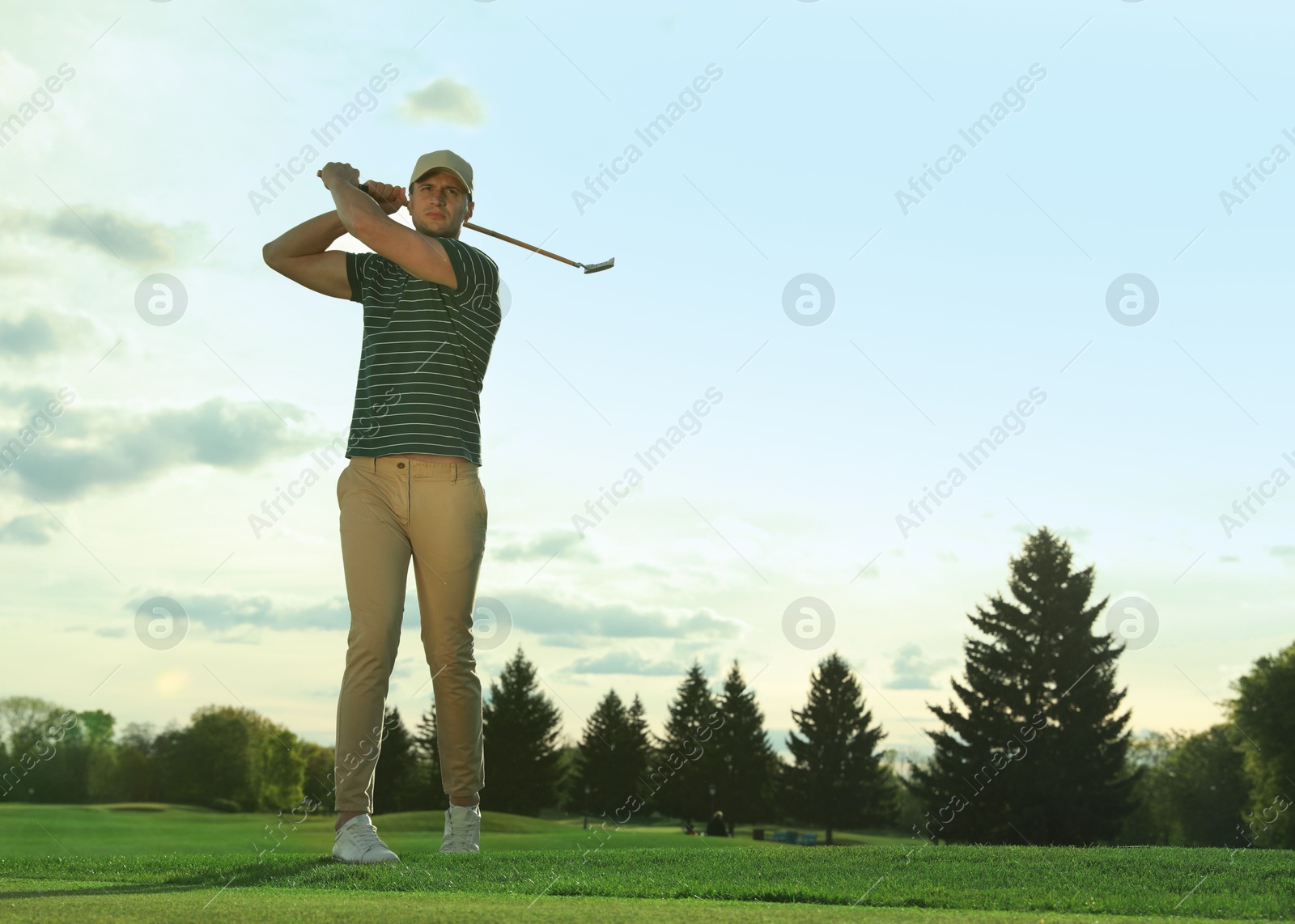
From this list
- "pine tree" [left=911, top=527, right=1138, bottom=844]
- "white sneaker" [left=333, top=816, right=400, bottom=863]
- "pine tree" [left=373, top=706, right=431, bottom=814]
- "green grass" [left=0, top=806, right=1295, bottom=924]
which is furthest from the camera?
"pine tree" [left=373, top=706, right=431, bottom=814]

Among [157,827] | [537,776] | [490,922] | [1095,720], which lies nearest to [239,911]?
[490,922]

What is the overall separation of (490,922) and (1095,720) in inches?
1760

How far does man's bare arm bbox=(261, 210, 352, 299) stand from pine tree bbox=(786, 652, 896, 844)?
2406 inches

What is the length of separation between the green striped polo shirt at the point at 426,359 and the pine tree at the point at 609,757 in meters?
59.6

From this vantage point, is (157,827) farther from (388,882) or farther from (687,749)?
(687,749)

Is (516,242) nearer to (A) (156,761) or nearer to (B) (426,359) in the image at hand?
(B) (426,359)

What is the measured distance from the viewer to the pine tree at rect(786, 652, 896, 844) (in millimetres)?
62062

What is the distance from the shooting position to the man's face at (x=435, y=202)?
508 centimetres

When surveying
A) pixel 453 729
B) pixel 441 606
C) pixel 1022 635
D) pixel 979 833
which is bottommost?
pixel 979 833

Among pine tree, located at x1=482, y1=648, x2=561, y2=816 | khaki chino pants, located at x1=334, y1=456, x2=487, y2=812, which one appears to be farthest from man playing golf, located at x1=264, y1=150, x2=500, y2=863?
pine tree, located at x1=482, y1=648, x2=561, y2=816

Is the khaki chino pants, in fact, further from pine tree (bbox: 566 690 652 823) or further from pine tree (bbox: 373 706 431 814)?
pine tree (bbox: 566 690 652 823)

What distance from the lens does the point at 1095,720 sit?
1681 inches

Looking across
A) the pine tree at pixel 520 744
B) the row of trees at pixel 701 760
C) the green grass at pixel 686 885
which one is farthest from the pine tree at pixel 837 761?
the green grass at pixel 686 885

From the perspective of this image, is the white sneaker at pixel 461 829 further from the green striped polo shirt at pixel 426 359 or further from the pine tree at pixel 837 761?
the pine tree at pixel 837 761
